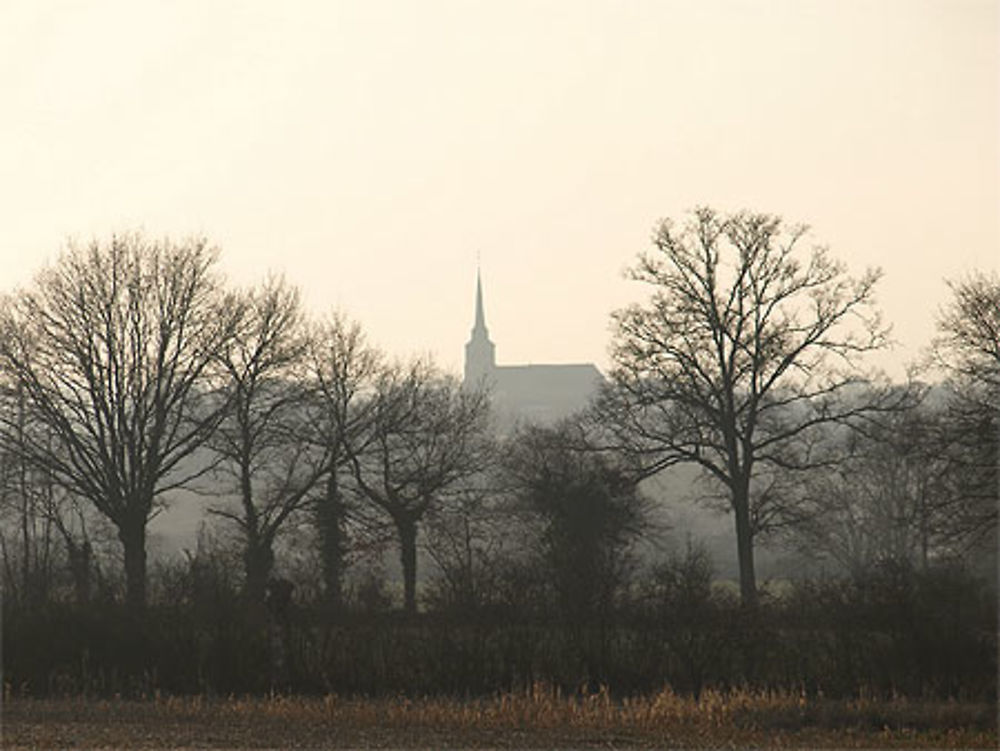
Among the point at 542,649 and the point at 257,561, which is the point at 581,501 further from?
the point at 542,649

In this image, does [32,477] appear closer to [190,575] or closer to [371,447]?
[371,447]

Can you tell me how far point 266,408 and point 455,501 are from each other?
25.8 feet

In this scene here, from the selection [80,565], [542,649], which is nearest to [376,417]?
[80,565]

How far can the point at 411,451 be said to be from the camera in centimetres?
4972

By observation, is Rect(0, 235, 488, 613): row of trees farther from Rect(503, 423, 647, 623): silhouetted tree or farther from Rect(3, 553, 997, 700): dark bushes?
Rect(3, 553, 997, 700): dark bushes

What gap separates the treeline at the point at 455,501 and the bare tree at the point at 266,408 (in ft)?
0.36

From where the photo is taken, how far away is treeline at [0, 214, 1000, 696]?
23.7 metres

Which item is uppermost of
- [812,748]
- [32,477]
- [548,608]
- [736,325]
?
[736,325]

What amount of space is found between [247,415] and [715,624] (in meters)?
24.7

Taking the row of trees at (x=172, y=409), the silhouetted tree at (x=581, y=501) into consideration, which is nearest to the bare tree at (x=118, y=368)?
the row of trees at (x=172, y=409)

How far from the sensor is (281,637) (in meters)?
24.1

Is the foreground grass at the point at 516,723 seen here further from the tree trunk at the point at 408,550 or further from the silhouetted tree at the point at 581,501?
the tree trunk at the point at 408,550

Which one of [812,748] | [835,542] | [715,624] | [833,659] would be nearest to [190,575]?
[715,624]

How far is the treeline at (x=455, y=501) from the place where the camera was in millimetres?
23656
